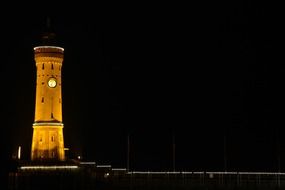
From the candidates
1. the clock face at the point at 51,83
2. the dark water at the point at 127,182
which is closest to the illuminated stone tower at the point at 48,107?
the clock face at the point at 51,83

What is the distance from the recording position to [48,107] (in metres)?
90.5

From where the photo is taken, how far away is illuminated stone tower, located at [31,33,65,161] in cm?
8950

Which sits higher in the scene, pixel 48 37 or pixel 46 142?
pixel 48 37

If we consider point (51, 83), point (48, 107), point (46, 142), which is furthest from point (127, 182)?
point (51, 83)

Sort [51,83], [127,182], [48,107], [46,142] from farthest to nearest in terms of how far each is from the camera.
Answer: [51,83]
[48,107]
[46,142]
[127,182]

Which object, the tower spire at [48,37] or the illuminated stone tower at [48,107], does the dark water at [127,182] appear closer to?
the illuminated stone tower at [48,107]

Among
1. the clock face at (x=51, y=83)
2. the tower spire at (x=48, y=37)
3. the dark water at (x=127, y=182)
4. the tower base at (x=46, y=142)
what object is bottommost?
the dark water at (x=127, y=182)

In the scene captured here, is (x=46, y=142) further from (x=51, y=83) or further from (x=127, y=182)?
(x=127, y=182)

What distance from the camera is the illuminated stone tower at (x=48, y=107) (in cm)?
8950

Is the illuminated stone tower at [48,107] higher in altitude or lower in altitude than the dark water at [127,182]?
higher

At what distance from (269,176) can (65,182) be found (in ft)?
64.9

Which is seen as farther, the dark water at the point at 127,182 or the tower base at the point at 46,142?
the tower base at the point at 46,142

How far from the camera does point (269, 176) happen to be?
257 feet

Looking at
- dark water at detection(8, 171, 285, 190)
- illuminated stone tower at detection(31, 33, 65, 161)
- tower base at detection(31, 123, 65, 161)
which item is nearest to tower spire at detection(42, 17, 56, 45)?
illuminated stone tower at detection(31, 33, 65, 161)
